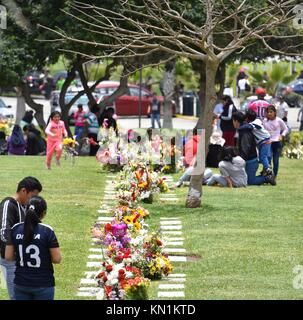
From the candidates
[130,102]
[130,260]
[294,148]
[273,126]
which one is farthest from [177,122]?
[130,260]

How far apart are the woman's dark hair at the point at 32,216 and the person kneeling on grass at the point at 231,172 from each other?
1235 centimetres

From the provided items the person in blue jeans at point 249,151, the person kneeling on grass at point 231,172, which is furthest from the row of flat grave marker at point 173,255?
the person in blue jeans at point 249,151

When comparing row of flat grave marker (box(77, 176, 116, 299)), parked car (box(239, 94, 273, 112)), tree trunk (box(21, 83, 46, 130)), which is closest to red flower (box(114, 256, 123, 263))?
row of flat grave marker (box(77, 176, 116, 299))

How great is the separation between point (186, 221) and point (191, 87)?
133ft

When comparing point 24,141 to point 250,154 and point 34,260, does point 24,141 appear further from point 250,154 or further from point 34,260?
point 34,260

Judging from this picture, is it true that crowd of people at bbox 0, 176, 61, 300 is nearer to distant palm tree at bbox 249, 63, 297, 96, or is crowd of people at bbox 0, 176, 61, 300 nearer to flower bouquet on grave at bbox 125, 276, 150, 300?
→ flower bouquet on grave at bbox 125, 276, 150, 300

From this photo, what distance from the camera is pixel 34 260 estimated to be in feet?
35.1

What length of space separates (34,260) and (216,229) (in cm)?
776

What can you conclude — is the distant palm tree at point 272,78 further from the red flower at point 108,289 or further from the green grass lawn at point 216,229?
the red flower at point 108,289

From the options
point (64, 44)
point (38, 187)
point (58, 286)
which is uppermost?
point (64, 44)

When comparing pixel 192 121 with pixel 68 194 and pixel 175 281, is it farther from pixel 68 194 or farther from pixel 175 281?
pixel 175 281

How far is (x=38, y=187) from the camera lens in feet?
38.2
